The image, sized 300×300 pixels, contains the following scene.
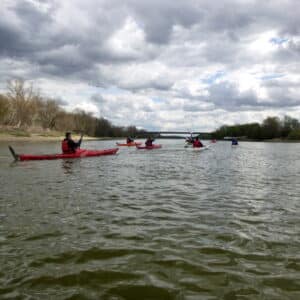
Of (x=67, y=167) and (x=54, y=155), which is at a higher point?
(x=54, y=155)

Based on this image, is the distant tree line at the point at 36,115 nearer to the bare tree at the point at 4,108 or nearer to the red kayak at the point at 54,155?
the bare tree at the point at 4,108

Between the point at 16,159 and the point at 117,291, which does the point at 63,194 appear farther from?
the point at 16,159

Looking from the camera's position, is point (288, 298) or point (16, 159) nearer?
point (288, 298)

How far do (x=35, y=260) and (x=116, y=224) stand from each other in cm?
229

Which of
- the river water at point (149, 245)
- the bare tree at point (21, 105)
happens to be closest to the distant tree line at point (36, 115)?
the bare tree at point (21, 105)

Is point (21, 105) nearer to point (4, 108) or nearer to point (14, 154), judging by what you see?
point (4, 108)

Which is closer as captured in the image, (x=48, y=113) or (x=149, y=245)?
(x=149, y=245)

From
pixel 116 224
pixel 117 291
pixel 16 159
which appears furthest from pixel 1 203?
pixel 16 159

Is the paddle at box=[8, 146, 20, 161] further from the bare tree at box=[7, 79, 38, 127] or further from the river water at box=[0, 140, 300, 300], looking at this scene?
the bare tree at box=[7, 79, 38, 127]

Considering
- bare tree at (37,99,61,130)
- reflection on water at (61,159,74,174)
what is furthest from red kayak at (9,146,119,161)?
bare tree at (37,99,61,130)

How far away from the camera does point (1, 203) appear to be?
905cm

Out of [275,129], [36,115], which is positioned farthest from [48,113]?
[275,129]

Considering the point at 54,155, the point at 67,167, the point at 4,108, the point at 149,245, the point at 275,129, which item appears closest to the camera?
the point at 149,245

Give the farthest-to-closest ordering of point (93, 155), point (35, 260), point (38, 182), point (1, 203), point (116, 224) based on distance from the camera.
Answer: point (93, 155), point (38, 182), point (1, 203), point (116, 224), point (35, 260)
